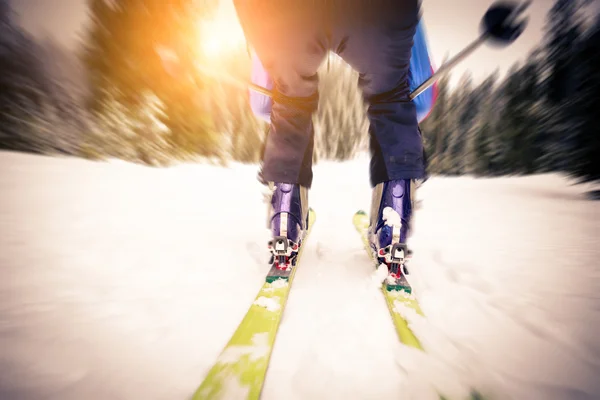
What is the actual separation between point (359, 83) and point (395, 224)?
0.58 meters

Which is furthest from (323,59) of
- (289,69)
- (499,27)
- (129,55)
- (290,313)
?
(129,55)

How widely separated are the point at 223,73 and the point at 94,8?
18.5ft

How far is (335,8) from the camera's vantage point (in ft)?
2.17

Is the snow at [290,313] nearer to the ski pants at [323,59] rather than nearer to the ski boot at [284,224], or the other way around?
the ski boot at [284,224]

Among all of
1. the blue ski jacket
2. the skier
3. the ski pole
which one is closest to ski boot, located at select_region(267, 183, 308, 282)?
the skier

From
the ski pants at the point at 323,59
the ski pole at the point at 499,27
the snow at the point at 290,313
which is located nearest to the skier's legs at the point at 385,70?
the ski pants at the point at 323,59

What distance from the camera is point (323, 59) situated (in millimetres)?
818

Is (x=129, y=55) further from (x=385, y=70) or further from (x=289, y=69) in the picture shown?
(x=385, y=70)

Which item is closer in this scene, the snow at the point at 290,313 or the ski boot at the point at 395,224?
the snow at the point at 290,313

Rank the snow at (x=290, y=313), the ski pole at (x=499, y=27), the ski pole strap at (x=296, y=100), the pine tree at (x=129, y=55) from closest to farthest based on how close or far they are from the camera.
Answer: the snow at (x=290, y=313), the ski pole at (x=499, y=27), the ski pole strap at (x=296, y=100), the pine tree at (x=129, y=55)

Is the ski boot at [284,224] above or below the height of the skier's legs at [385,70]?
below

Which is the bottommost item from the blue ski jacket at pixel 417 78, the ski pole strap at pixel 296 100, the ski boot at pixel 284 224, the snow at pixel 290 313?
the snow at pixel 290 313

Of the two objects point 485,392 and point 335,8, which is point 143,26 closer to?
point 335,8

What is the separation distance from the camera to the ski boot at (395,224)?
2.80ft
